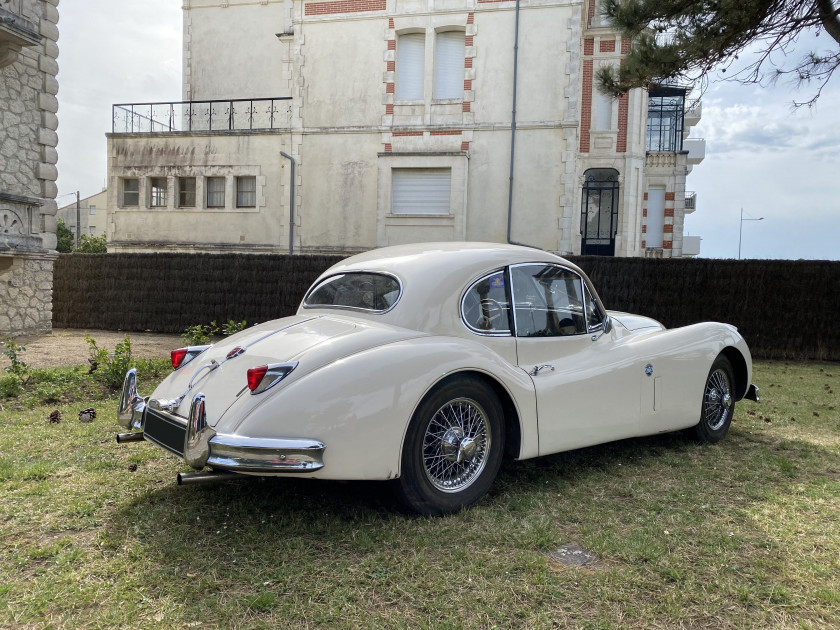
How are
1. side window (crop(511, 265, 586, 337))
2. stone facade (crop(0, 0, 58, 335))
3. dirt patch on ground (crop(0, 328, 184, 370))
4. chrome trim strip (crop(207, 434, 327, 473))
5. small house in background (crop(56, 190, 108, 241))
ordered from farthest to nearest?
small house in background (crop(56, 190, 108, 241)) < stone facade (crop(0, 0, 58, 335)) < dirt patch on ground (crop(0, 328, 184, 370)) < side window (crop(511, 265, 586, 337)) < chrome trim strip (crop(207, 434, 327, 473))

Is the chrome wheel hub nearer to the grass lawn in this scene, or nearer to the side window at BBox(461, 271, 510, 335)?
the grass lawn

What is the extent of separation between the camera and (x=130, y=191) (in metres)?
22.9

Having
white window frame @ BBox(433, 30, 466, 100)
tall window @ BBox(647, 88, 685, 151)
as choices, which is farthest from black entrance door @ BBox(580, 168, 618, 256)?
tall window @ BBox(647, 88, 685, 151)

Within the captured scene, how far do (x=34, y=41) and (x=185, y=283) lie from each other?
18.1 feet

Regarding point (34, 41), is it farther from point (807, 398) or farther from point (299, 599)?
point (807, 398)

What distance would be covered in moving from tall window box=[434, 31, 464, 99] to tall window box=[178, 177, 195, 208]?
9.02 meters

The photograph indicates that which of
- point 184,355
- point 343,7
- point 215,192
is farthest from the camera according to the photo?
point 215,192

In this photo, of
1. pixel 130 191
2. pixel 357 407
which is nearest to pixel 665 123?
pixel 130 191

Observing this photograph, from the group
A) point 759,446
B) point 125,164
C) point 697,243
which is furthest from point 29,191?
point 697,243

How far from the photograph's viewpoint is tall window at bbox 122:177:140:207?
22.9 m

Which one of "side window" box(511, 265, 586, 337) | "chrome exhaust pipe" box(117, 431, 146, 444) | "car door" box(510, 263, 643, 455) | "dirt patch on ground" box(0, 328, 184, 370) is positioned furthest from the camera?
"dirt patch on ground" box(0, 328, 184, 370)

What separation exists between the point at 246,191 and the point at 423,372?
65.9 ft

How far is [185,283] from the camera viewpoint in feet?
48.6

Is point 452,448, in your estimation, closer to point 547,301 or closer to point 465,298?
point 465,298
